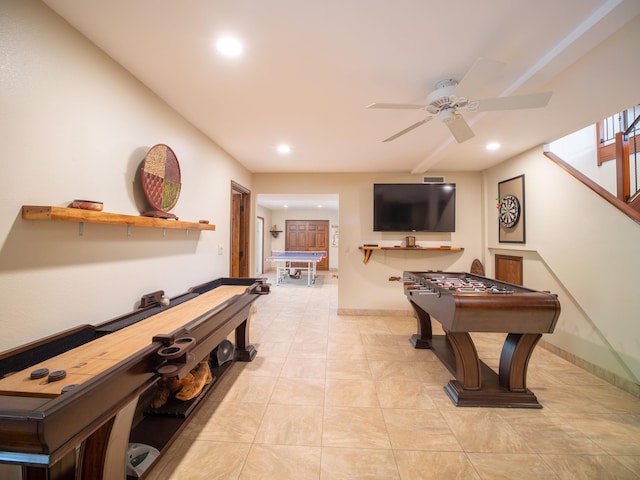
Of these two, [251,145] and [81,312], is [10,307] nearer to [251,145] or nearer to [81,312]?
[81,312]

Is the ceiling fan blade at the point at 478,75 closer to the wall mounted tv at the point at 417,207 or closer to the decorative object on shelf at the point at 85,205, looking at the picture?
the decorative object on shelf at the point at 85,205

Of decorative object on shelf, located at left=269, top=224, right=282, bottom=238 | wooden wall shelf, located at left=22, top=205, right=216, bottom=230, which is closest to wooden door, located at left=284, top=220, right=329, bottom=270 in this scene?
decorative object on shelf, located at left=269, top=224, right=282, bottom=238

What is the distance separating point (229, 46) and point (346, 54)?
0.74 meters

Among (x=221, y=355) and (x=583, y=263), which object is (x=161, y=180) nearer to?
(x=221, y=355)

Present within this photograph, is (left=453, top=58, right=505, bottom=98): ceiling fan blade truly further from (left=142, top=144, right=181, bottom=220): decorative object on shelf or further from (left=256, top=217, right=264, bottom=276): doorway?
(left=256, top=217, right=264, bottom=276): doorway

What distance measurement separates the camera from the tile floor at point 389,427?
4.83 ft

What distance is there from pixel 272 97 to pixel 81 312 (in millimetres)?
2032

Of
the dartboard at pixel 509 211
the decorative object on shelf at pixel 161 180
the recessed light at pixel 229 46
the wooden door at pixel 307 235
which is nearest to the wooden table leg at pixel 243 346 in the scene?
the decorative object on shelf at pixel 161 180

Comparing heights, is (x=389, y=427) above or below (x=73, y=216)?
Answer: below

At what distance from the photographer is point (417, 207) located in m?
4.25

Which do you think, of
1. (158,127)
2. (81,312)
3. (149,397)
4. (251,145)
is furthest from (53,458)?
(251,145)

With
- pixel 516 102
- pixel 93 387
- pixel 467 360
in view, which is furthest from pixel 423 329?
pixel 93 387

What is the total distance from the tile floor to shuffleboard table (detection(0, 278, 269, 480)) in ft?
1.29

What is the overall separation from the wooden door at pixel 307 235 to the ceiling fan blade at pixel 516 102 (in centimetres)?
837
